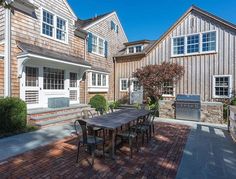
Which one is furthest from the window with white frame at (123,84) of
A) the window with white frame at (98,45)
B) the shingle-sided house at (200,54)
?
the window with white frame at (98,45)

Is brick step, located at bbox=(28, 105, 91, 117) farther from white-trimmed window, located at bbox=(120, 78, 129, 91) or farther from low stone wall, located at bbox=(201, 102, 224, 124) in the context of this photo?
low stone wall, located at bbox=(201, 102, 224, 124)

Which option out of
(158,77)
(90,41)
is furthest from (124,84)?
(90,41)

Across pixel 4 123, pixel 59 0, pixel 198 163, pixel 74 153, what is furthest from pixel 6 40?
pixel 198 163

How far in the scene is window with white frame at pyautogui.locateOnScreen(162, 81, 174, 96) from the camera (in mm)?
13131

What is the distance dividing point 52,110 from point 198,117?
823 cm

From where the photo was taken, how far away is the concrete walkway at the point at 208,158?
359cm

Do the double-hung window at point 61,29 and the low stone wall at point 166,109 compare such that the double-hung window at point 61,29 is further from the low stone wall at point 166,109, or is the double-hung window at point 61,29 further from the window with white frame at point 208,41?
the window with white frame at point 208,41

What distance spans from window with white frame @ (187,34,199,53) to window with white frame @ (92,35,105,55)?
6.96 metres

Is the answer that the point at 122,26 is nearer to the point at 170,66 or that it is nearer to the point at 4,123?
the point at 170,66

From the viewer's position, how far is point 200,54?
12156mm

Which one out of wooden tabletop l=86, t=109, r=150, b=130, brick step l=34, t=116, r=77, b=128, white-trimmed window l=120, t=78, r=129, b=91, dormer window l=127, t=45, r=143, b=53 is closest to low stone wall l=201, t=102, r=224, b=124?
wooden tabletop l=86, t=109, r=150, b=130

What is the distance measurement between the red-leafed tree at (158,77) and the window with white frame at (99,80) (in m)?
3.34

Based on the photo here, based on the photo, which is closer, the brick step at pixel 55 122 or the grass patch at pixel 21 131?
the grass patch at pixel 21 131

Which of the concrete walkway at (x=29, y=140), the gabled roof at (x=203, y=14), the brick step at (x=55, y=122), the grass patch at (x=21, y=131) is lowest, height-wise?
the concrete walkway at (x=29, y=140)
